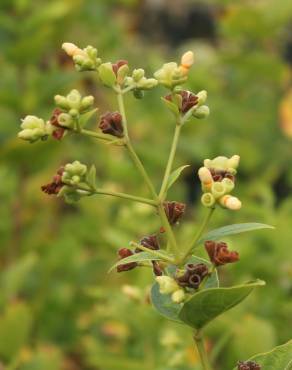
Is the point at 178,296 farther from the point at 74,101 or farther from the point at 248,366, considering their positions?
the point at 74,101

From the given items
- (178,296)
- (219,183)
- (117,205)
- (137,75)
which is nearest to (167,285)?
(178,296)

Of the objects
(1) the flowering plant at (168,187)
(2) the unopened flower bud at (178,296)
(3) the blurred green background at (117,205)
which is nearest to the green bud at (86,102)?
(1) the flowering plant at (168,187)

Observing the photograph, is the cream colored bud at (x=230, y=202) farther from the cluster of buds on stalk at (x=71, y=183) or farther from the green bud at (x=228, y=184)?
the cluster of buds on stalk at (x=71, y=183)

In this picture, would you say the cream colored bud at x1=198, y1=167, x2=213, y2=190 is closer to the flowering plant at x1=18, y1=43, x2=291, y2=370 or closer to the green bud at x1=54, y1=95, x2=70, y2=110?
the flowering plant at x1=18, y1=43, x2=291, y2=370

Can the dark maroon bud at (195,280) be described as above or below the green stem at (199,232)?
below

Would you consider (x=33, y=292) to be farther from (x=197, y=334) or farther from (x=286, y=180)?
(x=197, y=334)

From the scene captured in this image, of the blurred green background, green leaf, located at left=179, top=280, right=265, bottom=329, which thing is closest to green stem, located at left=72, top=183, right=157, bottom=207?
green leaf, located at left=179, top=280, right=265, bottom=329
